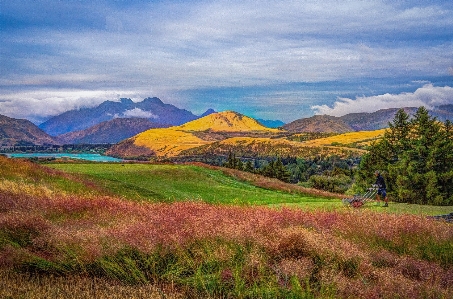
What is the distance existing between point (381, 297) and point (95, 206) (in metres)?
10.3

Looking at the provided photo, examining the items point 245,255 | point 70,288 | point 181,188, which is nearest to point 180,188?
point 181,188

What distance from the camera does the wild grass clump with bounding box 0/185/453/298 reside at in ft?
23.0

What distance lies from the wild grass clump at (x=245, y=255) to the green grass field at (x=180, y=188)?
42.7ft

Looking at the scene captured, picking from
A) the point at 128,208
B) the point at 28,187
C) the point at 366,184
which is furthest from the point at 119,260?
the point at 366,184

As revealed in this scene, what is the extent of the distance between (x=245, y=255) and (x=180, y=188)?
2396 centimetres

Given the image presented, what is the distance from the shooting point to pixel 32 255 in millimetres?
8289

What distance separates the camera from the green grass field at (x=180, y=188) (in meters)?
25.9

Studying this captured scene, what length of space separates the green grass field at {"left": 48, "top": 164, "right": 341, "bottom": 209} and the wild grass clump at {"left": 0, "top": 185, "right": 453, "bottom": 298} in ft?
42.7

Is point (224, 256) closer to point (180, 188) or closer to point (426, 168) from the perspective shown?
point (180, 188)

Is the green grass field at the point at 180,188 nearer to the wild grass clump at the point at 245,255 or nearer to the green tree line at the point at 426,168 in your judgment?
the wild grass clump at the point at 245,255

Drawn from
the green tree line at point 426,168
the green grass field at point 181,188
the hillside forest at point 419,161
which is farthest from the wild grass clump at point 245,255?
the hillside forest at point 419,161

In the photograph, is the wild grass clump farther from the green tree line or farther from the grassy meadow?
the green tree line

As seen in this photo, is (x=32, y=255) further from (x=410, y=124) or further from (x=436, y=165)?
(x=410, y=124)

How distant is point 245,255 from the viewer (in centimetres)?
818
